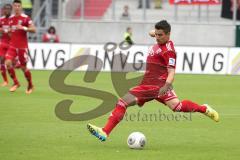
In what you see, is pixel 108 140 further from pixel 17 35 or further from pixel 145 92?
pixel 17 35

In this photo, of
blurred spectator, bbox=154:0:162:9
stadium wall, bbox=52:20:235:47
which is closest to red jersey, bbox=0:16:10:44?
stadium wall, bbox=52:20:235:47

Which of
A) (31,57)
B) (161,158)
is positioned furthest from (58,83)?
(161,158)

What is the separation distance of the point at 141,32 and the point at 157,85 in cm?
2705

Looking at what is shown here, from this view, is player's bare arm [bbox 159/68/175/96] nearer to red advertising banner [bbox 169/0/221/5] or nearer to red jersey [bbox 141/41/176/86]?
red jersey [bbox 141/41/176/86]

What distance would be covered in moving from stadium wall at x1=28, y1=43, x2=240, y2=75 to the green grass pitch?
942 centimetres

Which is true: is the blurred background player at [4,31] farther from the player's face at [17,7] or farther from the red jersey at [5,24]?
the player's face at [17,7]

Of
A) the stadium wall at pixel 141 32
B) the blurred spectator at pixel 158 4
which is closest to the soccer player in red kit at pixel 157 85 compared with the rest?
the stadium wall at pixel 141 32

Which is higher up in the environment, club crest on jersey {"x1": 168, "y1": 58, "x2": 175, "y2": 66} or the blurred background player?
club crest on jersey {"x1": 168, "y1": 58, "x2": 175, "y2": 66}

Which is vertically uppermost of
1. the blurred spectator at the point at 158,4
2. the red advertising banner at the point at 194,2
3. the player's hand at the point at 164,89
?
the player's hand at the point at 164,89

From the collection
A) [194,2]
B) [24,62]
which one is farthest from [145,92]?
[194,2]

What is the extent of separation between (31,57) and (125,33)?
6.64 meters

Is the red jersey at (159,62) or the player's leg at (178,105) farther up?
the red jersey at (159,62)

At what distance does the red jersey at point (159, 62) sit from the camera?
477 inches

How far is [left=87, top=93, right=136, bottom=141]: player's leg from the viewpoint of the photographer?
1177 centimetres
